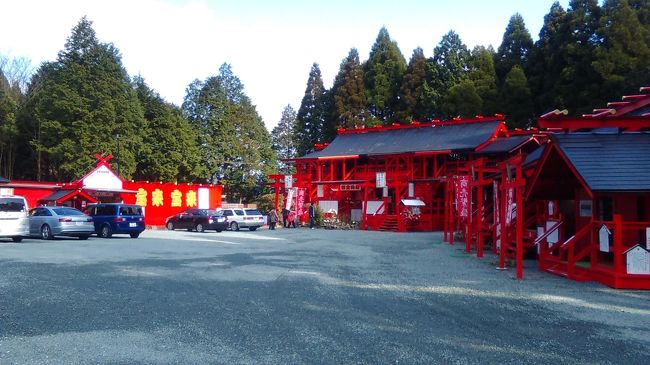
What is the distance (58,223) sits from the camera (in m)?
22.9

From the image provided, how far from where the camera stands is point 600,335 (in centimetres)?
690

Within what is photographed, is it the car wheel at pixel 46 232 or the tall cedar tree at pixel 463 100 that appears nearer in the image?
A: the car wheel at pixel 46 232

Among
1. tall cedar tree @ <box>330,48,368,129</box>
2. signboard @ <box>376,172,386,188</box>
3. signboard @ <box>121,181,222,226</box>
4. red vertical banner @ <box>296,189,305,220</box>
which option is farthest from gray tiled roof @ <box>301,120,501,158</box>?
tall cedar tree @ <box>330,48,368,129</box>

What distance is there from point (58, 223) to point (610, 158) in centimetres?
2034

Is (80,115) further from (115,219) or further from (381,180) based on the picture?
(381,180)

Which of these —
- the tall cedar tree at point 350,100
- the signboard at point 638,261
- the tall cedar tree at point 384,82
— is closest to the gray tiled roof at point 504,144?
the tall cedar tree at point 384,82

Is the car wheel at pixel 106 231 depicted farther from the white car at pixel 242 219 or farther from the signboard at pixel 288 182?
the signboard at pixel 288 182

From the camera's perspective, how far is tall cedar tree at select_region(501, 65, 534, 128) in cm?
4403

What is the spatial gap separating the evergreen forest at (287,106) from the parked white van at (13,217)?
2327 cm

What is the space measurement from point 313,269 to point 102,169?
2657cm

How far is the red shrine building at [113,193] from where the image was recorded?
116 ft

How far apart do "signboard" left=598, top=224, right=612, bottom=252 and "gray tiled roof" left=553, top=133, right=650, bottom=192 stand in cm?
107

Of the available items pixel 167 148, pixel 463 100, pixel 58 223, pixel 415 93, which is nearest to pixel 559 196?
pixel 58 223

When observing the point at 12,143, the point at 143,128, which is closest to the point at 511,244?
the point at 143,128
